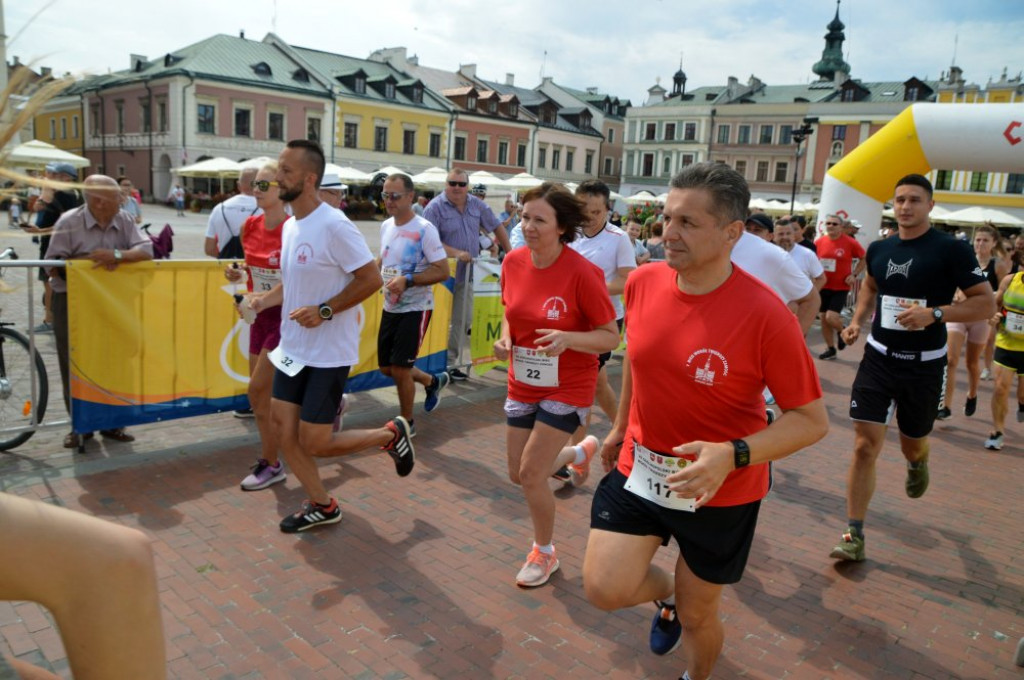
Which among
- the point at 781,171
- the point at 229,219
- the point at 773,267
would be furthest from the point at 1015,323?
the point at 781,171

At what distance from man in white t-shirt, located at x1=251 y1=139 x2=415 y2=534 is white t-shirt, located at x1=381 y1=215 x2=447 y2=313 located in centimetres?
187

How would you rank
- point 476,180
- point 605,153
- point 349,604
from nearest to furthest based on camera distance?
1. point 349,604
2. point 476,180
3. point 605,153

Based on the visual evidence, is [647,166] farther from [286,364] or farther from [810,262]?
[286,364]

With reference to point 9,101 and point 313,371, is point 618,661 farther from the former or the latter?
point 9,101

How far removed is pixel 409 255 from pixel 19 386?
309cm

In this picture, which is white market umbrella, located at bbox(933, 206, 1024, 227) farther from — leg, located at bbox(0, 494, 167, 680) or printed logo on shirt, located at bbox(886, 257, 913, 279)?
leg, located at bbox(0, 494, 167, 680)

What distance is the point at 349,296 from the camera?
14.8 feet

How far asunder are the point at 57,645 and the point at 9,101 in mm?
3211

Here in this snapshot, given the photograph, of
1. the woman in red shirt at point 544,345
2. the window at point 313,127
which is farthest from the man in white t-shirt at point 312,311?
the window at point 313,127

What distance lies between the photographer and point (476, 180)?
112ft

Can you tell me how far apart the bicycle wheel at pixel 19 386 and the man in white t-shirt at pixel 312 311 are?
7.84 feet

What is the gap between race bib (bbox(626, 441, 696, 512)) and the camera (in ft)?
9.17

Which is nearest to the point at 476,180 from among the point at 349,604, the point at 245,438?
the point at 245,438

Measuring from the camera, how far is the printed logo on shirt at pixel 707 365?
2.68 m
